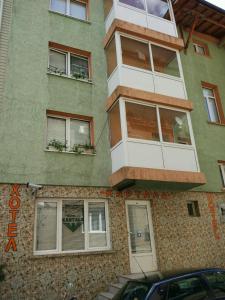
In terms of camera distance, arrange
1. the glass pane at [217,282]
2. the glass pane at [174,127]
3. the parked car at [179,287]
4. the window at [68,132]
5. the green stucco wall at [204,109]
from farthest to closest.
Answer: the green stucco wall at [204,109], the glass pane at [174,127], the window at [68,132], the glass pane at [217,282], the parked car at [179,287]

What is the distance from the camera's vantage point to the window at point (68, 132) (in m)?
9.09

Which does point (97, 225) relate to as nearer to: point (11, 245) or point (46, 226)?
point (46, 226)

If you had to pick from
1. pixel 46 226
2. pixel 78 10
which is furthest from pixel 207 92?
pixel 46 226

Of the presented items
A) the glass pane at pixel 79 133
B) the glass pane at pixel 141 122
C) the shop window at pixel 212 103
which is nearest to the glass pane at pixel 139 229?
the glass pane at pixel 141 122

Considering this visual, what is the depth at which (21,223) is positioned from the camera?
7469mm

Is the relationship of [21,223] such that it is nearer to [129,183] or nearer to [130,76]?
[129,183]

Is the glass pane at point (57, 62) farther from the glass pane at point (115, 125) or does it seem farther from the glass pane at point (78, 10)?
the glass pane at point (115, 125)

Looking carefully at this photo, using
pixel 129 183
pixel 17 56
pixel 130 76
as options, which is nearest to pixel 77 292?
pixel 129 183

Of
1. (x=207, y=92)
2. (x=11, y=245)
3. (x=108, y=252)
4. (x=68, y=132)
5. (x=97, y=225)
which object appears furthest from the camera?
(x=207, y=92)

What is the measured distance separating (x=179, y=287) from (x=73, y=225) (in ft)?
14.6

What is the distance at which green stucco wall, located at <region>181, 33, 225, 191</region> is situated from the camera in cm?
1112

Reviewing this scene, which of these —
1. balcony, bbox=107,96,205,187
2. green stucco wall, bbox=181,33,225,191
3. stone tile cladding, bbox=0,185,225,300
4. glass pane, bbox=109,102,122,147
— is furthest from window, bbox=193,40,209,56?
stone tile cladding, bbox=0,185,225,300

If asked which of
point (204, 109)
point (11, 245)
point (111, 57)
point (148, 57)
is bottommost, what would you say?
point (11, 245)

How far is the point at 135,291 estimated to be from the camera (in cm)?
457
